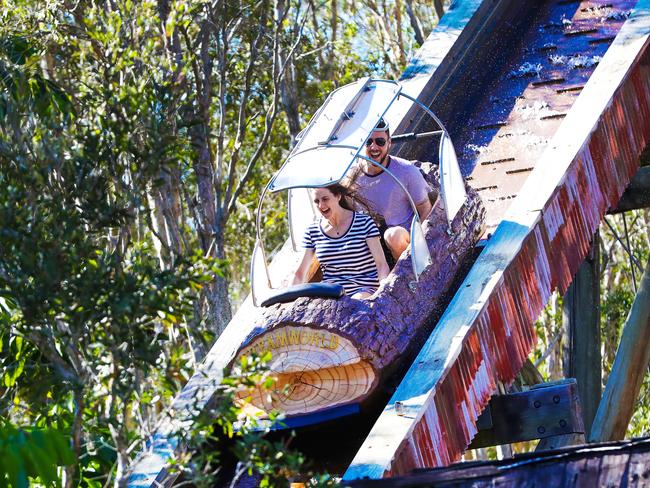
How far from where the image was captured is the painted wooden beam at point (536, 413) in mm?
7844

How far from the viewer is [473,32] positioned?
11312 millimetres

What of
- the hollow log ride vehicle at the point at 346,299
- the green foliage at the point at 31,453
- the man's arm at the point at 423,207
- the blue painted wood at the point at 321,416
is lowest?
the green foliage at the point at 31,453

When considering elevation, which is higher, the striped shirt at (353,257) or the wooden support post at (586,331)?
the wooden support post at (586,331)

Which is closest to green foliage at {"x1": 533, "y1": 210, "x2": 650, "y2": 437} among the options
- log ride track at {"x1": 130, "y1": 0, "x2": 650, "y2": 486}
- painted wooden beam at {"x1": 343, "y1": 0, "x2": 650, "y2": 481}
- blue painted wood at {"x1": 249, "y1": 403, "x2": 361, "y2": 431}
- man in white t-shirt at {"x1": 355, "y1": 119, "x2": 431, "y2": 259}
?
log ride track at {"x1": 130, "y1": 0, "x2": 650, "y2": 486}

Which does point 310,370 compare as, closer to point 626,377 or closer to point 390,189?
point 390,189

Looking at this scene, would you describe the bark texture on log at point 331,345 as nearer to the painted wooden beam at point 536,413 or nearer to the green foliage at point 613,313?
the painted wooden beam at point 536,413

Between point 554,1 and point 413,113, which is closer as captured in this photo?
point 413,113

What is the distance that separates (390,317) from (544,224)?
174 centimetres

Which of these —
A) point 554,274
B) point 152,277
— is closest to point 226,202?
point 554,274

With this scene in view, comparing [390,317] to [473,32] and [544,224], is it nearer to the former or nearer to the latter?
[544,224]

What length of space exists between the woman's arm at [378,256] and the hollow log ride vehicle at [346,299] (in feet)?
0.44

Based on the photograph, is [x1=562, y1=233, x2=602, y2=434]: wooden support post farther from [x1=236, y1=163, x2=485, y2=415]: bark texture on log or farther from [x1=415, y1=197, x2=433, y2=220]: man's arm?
[x1=236, y1=163, x2=485, y2=415]: bark texture on log

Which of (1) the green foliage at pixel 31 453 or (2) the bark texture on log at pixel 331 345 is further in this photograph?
(2) the bark texture on log at pixel 331 345

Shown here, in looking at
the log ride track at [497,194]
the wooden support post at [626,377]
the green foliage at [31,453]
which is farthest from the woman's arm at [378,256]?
the green foliage at [31,453]
